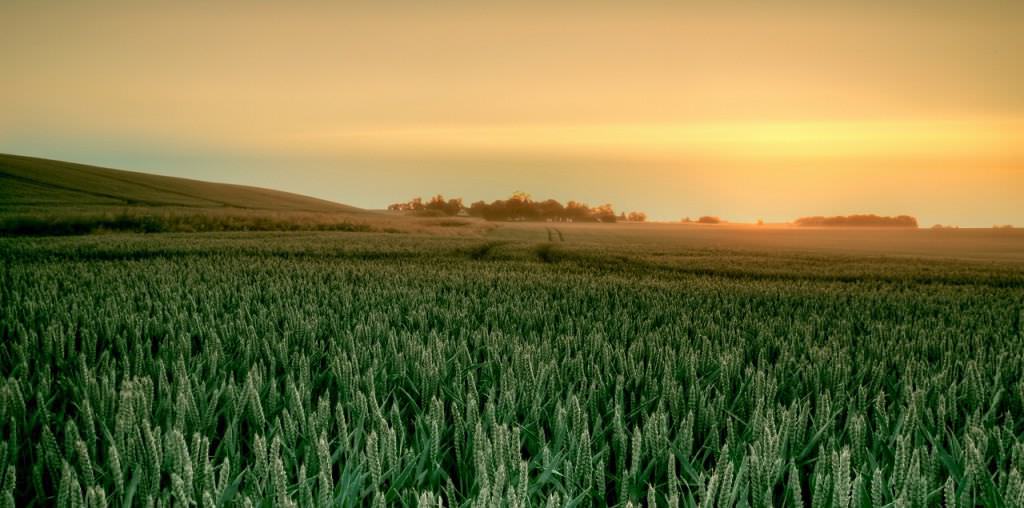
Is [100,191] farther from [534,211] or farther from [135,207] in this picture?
[534,211]

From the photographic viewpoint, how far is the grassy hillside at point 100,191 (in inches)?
1759

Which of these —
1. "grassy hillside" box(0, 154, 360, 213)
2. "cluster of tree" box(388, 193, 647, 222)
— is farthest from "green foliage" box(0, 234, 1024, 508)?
"cluster of tree" box(388, 193, 647, 222)

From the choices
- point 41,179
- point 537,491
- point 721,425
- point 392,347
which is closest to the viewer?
point 537,491

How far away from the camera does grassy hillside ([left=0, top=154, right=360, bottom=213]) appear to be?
147 ft

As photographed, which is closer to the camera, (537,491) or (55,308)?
(537,491)

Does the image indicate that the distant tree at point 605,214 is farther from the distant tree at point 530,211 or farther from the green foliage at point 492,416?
the green foliage at point 492,416

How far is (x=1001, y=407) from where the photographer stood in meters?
2.60

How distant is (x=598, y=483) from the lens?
1.54 meters

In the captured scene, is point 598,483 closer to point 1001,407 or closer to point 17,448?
point 17,448

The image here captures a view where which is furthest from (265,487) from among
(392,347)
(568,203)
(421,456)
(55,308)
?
(568,203)

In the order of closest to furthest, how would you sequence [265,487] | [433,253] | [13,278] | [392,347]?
[265,487] < [392,347] < [13,278] < [433,253]

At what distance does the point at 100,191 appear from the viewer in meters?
52.7

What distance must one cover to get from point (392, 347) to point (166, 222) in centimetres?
3619

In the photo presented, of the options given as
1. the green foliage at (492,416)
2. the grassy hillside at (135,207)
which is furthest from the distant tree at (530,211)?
the green foliage at (492,416)
